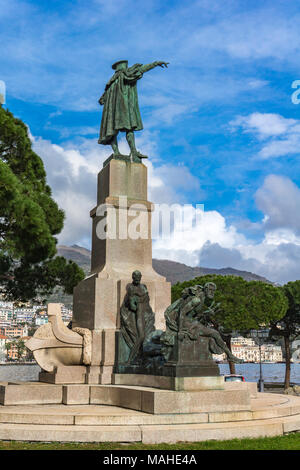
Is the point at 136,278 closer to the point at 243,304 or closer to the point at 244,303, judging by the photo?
the point at 243,304

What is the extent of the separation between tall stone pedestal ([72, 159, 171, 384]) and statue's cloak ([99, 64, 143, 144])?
1.07 m

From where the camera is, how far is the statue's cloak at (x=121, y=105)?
13.2 m

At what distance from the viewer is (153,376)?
29.1ft

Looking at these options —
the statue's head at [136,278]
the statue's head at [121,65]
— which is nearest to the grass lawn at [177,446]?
the statue's head at [136,278]

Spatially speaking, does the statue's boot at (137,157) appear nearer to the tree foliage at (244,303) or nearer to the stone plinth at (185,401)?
the stone plinth at (185,401)

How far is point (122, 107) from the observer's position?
43.4ft

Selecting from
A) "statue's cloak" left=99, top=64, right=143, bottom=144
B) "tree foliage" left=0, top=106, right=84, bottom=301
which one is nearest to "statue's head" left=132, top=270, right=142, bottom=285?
"tree foliage" left=0, top=106, right=84, bottom=301

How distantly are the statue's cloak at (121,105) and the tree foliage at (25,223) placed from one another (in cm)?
276

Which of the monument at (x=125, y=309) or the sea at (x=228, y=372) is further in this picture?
the sea at (x=228, y=372)

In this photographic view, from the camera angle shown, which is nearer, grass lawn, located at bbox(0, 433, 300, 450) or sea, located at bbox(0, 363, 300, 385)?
grass lawn, located at bbox(0, 433, 300, 450)

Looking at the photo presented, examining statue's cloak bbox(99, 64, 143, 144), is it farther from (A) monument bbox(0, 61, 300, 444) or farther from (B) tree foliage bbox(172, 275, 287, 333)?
(B) tree foliage bbox(172, 275, 287, 333)

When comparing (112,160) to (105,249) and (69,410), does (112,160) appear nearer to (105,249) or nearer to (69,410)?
(105,249)

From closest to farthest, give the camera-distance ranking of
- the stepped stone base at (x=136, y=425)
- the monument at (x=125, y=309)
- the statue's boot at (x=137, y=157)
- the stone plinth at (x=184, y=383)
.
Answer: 1. the stepped stone base at (x=136, y=425)
2. the stone plinth at (x=184, y=383)
3. the monument at (x=125, y=309)
4. the statue's boot at (x=137, y=157)

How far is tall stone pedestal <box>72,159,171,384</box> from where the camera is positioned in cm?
1088
